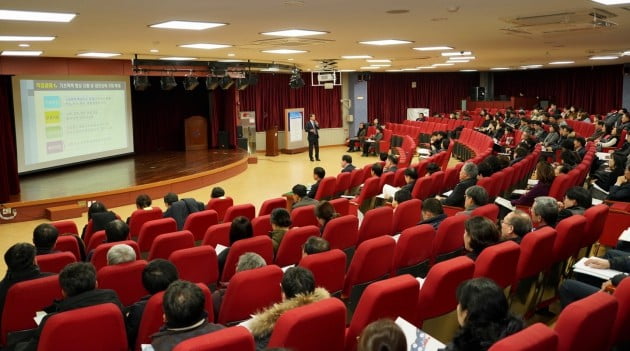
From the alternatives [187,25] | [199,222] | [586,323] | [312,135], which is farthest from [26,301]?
[312,135]

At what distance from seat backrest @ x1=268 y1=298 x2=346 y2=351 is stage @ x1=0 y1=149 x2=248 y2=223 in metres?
8.38

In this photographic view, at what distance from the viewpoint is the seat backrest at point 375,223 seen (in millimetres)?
5458

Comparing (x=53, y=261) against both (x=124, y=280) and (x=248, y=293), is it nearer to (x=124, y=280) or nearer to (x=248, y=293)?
(x=124, y=280)

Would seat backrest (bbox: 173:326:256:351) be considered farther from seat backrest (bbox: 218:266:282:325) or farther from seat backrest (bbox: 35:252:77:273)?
seat backrest (bbox: 35:252:77:273)

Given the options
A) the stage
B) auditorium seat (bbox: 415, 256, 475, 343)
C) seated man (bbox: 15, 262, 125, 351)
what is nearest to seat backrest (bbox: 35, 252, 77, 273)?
seated man (bbox: 15, 262, 125, 351)

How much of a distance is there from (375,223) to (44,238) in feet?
9.83

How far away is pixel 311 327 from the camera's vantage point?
8.68 feet

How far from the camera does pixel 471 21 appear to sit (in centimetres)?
686

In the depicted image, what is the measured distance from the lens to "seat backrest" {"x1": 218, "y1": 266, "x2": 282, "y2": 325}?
3.40 meters

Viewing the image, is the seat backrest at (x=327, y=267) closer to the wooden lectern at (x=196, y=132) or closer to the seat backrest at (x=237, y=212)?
the seat backrest at (x=237, y=212)

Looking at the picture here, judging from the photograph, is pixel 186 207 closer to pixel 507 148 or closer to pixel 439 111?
pixel 507 148

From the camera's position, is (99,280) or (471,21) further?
(471,21)

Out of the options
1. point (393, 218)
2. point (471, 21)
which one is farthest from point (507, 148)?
point (393, 218)

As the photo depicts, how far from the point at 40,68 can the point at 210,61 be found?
4.19 metres
